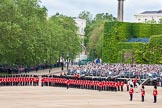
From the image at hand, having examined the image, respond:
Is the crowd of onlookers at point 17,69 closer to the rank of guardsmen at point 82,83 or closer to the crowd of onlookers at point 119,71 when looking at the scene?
the crowd of onlookers at point 119,71

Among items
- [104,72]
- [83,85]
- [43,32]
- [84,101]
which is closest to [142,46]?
[43,32]

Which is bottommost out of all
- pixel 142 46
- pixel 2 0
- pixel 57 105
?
pixel 57 105

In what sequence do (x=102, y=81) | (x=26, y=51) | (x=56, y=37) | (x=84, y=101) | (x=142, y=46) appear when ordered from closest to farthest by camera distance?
(x=84, y=101) < (x=102, y=81) < (x=26, y=51) < (x=142, y=46) < (x=56, y=37)

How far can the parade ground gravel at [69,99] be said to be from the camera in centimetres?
3562

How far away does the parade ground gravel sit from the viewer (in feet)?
117

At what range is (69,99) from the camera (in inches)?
1581

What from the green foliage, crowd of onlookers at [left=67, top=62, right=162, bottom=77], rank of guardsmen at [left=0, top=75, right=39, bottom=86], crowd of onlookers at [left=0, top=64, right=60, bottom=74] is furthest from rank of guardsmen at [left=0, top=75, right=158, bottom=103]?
crowd of onlookers at [left=0, top=64, right=60, bottom=74]

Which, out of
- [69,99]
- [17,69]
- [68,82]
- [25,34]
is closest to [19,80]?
[68,82]

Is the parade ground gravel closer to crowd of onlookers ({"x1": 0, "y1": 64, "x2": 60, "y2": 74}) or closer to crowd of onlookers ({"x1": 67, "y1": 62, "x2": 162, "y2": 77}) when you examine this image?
crowd of onlookers ({"x1": 67, "y1": 62, "x2": 162, "y2": 77})

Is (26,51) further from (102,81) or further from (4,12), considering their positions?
(102,81)

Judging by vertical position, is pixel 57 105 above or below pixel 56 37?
below

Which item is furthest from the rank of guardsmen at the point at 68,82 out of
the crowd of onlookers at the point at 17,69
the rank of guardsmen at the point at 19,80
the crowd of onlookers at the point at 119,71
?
the crowd of onlookers at the point at 17,69

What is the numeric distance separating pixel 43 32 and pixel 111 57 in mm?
11468

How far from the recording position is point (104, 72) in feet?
198
